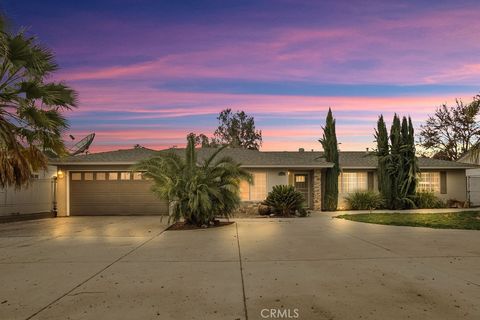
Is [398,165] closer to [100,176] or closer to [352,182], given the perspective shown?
[352,182]

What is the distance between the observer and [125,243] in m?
8.97

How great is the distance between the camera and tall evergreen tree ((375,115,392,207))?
1927 centimetres

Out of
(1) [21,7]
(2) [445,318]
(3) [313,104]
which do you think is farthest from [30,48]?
(3) [313,104]

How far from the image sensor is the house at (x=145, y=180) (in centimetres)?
1756

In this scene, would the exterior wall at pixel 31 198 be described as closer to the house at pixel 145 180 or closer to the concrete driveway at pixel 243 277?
the house at pixel 145 180

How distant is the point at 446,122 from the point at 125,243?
37413 mm

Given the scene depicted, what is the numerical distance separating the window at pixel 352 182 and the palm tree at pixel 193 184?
9137 millimetres

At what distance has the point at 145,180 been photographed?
17.5 meters

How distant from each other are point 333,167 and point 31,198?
13.7 m

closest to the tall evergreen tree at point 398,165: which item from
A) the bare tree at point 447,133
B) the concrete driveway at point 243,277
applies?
the concrete driveway at point 243,277

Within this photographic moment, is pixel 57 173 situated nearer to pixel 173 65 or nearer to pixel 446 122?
pixel 173 65

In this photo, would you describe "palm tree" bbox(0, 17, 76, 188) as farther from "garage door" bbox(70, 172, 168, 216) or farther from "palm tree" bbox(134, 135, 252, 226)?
"garage door" bbox(70, 172, 168, 216)

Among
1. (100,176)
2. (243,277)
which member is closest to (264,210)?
(100,176)

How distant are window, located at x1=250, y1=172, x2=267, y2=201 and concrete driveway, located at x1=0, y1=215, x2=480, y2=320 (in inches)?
334
